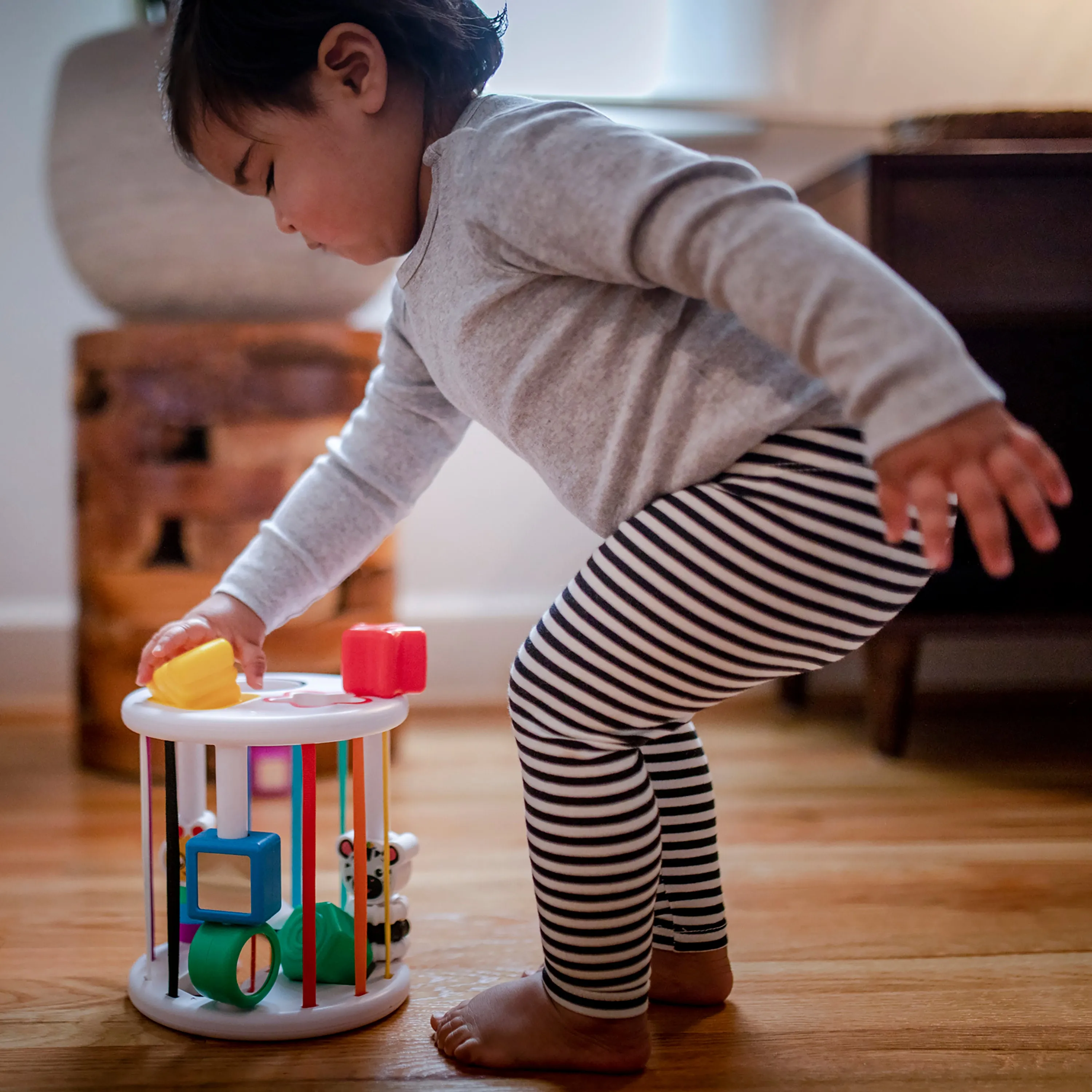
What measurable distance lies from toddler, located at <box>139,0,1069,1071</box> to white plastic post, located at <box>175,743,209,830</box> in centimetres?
21

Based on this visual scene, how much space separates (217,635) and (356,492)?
14 cm

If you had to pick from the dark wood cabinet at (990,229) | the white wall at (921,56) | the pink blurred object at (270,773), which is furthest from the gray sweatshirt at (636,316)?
the white wall at (921,56)

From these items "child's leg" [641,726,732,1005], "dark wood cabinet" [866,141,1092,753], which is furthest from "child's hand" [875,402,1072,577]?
"dark wood cabinet" [866,141,1092,753]

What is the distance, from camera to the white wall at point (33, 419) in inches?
61.1

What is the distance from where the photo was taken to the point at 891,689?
1322 mm

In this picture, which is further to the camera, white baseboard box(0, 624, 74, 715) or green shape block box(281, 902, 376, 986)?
white baseboard box(0, 624, 74, 715)

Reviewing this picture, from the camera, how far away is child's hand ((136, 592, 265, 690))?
72cm

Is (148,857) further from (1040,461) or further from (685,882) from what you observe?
(1040,461)

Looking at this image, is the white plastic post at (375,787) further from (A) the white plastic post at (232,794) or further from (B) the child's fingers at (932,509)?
(B) the child's fingers at (932,509)

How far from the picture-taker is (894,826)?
41.7 inches

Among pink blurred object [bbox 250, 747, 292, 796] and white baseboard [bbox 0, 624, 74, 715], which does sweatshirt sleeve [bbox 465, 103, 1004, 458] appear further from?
white baseboard [bbox 0, 624, 74, 715]

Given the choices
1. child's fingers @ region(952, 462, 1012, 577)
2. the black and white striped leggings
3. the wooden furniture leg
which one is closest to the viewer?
child's fingers @ region(952, 462, 1012, 577)

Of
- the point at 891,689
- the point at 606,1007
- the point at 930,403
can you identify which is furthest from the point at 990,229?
the point at 606,1007

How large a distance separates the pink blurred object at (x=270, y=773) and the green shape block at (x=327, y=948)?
47 centimetres
